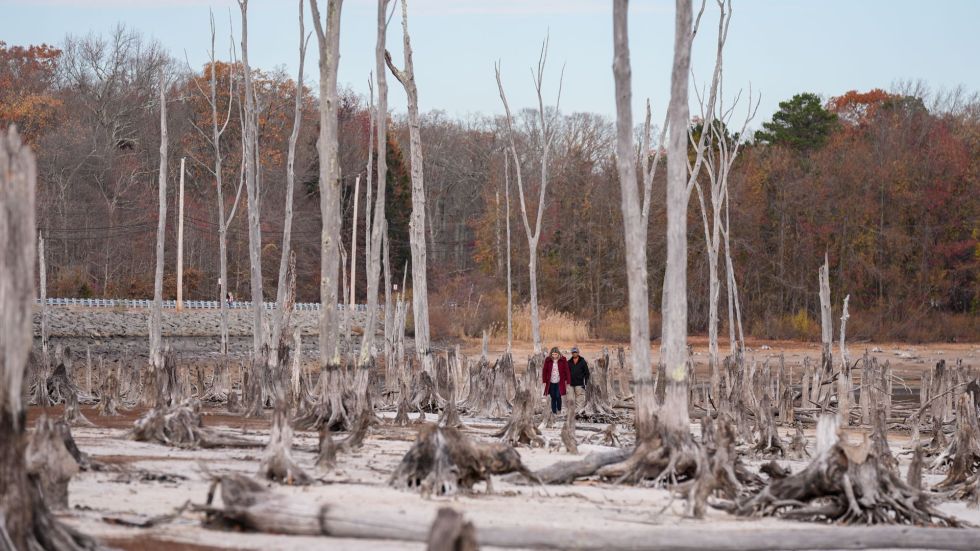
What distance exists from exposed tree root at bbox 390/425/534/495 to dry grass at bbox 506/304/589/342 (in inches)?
1115

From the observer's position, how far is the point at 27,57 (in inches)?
1972

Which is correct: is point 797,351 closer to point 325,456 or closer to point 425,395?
point 425,395

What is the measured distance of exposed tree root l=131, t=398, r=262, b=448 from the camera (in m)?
11.8

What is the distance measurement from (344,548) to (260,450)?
511cm

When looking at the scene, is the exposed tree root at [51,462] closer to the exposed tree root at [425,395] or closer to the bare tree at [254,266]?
the bare tree at [254,266]

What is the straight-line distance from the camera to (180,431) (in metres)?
11.9

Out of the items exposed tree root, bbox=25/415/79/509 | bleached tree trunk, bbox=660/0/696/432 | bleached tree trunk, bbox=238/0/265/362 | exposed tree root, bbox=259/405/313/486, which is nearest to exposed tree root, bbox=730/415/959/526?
bleached tree trunk, bbox=660/0/696/432

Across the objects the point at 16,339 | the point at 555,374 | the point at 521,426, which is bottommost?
the point at 521,426

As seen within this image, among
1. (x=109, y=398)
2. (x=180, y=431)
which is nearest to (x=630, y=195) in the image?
(x=180, y=431)

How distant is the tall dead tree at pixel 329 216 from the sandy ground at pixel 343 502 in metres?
2.25

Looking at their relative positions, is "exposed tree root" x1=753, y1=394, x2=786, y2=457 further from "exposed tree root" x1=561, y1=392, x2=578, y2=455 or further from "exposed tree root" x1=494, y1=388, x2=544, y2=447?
"exposed tree root" x1=494, y1=388, x2=544, y2=447

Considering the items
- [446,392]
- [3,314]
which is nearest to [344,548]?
[3,314]

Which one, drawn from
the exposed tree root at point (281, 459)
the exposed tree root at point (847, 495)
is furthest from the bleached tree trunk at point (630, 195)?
the exposed tree root at point (281, 459)

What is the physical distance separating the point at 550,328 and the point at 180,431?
88.7ft
